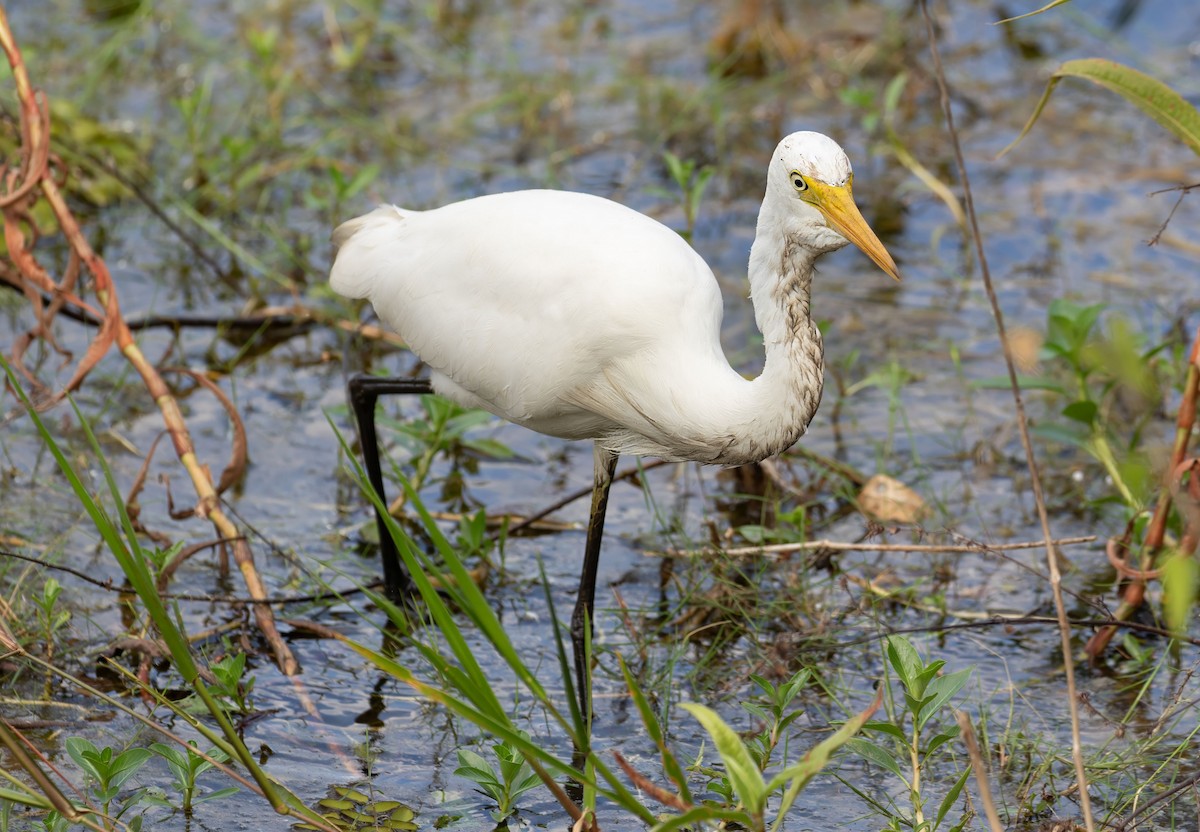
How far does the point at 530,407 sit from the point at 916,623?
117 centimetres

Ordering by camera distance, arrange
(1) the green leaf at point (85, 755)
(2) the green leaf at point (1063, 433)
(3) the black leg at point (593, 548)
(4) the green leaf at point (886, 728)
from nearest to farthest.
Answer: (4) the green leaf at point (886, 728) → (1) the green leaf at point (85, 755) → (3) the black leg at point (593, 548) → (2) the green leaf at point (1063, 433)

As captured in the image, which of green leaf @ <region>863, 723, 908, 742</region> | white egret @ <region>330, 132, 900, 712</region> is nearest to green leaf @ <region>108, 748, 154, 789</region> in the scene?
white egret @ <region>330, 132, 900, 712</region>

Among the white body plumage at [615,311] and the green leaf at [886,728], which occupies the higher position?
the white body plumage at [615,311]

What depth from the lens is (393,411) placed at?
4.58 metres

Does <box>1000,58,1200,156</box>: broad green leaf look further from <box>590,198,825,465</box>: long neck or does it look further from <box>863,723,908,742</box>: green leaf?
<box>863,723,908,742</box>: green leaf

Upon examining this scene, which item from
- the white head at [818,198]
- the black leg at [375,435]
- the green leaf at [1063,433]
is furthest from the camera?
the black leg at [375,435]

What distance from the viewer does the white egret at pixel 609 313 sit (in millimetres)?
2709

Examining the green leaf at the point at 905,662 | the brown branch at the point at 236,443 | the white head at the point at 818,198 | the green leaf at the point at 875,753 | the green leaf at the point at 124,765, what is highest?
the white head at the point at 818,198

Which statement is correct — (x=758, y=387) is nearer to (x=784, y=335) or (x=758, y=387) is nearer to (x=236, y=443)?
(x=784, y=335)

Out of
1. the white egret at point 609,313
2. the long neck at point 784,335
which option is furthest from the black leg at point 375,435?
the long neck at point 784,335

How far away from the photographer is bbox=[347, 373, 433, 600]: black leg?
12.2 feet

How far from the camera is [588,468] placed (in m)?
4.40

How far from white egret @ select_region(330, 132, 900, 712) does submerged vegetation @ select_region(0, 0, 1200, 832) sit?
40 centimetres

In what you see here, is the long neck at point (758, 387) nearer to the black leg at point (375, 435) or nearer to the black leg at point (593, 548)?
the black leg at point (593, 548)
